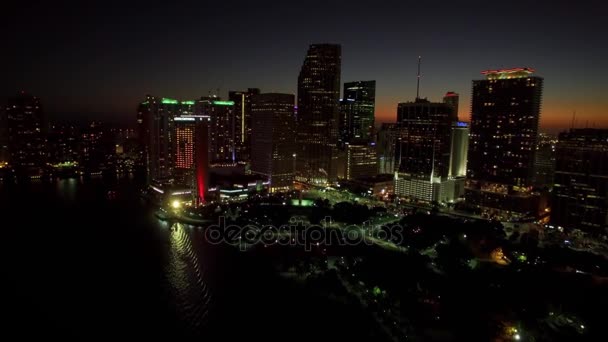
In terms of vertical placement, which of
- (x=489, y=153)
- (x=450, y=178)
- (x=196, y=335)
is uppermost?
(x=489, y=153)

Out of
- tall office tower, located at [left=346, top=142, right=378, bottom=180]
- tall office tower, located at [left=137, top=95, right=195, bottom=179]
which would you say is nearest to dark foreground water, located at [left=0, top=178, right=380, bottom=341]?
tall office tower, located at [left=137, top=95, right=195, bottom=179]

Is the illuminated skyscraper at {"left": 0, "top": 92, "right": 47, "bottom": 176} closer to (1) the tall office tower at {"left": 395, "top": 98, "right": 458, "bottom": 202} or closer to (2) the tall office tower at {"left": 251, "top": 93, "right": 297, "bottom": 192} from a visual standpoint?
(2) the tall office tower at {"left": 251, "top": 93, "right": 297, "bottom": 192}

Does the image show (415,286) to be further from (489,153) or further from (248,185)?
(248,185)

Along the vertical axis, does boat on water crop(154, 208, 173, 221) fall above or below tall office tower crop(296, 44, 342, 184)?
below

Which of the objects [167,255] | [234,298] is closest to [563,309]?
[234,298]

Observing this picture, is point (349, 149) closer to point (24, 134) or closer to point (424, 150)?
point (424, 150)

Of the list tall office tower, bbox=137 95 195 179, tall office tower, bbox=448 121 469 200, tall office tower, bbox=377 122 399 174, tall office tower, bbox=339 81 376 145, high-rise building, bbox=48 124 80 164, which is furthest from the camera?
tall office tower, bbox=377 122 399 174
